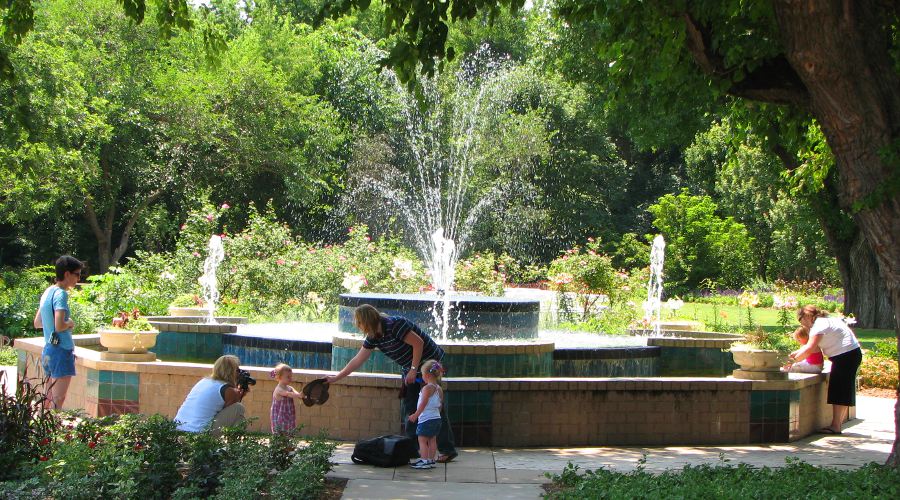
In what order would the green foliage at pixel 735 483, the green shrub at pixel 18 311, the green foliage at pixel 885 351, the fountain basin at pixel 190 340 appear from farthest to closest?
the green shrub at pixel 18 311 < the green foliage at pixel 885 351 < the fountain basin at pixel 190 340 < the green foliage at pixel 735 483

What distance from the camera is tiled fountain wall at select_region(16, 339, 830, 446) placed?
9.37 m

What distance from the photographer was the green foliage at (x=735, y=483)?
20.6 feet

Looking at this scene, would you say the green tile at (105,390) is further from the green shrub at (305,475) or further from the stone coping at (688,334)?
the stone coping at (688,334)

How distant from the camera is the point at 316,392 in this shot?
859 cm

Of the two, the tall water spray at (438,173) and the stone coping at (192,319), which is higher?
the tall water spray at (438,173)

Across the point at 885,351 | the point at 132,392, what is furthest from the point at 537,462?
the point at 885,351

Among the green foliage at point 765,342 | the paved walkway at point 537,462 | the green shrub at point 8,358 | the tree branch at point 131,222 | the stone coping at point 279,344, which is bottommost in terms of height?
the paved walkway at point 537,462

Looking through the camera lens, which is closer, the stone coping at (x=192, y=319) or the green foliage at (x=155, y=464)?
the green foliage at (x=155, y=464)

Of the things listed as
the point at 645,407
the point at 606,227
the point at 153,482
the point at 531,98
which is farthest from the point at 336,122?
the point at 153,482

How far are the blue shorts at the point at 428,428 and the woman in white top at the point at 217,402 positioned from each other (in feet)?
4.66

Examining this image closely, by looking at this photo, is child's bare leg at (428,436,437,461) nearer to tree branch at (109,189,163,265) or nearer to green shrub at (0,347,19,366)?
green shrub at (0,347,19,366)

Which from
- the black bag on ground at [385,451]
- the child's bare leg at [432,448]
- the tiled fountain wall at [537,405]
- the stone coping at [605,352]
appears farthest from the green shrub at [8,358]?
the child's bare leg at [432,448]

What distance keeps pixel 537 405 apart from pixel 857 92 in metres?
3.94

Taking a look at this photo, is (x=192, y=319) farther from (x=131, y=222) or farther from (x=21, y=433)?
(x=131, y=222)
